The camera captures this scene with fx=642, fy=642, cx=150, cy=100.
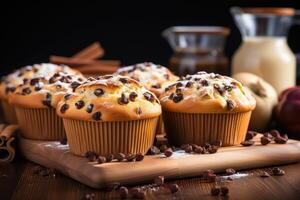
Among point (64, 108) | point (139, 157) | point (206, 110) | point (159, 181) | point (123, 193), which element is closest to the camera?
point (123, 193)

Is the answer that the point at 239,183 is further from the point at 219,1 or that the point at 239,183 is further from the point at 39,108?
the point at 219,1

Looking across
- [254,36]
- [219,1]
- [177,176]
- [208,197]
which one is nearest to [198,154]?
[177,176]

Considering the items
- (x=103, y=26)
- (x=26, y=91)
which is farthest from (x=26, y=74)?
(x=103, y=26)

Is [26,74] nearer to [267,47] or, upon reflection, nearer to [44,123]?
[44,123]

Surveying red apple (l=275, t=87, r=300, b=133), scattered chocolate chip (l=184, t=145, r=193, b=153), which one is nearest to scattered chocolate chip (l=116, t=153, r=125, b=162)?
scattered chocolate chip (l=184, t=145, r=193, b=153)

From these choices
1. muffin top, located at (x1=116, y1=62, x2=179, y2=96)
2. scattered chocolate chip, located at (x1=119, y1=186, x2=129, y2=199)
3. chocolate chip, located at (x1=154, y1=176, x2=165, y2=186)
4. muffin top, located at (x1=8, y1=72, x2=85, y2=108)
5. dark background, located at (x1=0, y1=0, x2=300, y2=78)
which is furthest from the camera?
dark background, located at (x1=0, y1=0, x2=300, y2=78)

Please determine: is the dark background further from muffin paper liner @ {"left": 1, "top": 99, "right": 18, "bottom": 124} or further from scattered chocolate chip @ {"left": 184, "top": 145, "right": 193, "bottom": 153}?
scattered chocolate chip @ {"left": 184, "top": 145, "right": 193, "bottom": 153}
